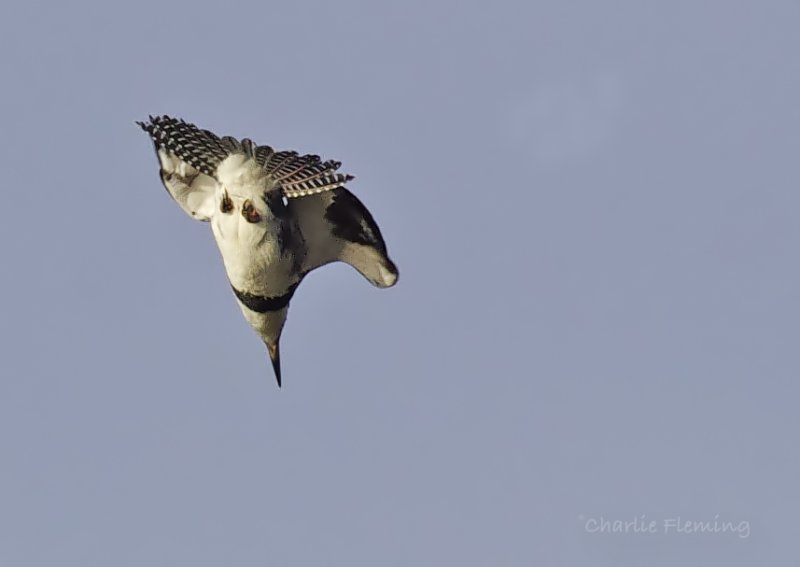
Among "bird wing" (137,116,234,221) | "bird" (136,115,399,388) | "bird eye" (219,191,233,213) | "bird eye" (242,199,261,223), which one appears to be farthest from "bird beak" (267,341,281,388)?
"bird eye" (242,199,261,223)

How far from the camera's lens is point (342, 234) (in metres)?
41.1

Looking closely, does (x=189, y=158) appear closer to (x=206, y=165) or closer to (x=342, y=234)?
(x=206, y=165)

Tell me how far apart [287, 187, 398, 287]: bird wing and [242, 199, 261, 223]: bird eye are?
1.24 meters

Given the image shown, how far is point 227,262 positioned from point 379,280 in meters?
2.59

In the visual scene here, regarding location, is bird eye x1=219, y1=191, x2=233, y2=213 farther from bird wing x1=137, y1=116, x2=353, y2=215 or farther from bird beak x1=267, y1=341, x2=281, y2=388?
bird beak x1=267, y1=341, x2=281, y2=388

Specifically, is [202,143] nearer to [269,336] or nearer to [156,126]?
[156,126]

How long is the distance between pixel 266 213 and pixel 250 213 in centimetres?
24

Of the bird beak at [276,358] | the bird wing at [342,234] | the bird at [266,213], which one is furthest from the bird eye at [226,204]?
the bird beak at [276,358]

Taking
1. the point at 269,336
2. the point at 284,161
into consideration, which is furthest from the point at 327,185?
the point at 269,336

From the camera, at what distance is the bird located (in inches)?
1554

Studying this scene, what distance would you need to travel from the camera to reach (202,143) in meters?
40.0

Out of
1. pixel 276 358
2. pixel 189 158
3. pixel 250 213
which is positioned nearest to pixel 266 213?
pixel 250 213

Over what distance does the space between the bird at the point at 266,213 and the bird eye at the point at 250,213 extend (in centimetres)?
1

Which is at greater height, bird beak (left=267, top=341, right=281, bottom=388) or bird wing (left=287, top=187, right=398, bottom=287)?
bird wing (left=287, top=187, right=398, bottom=287)
